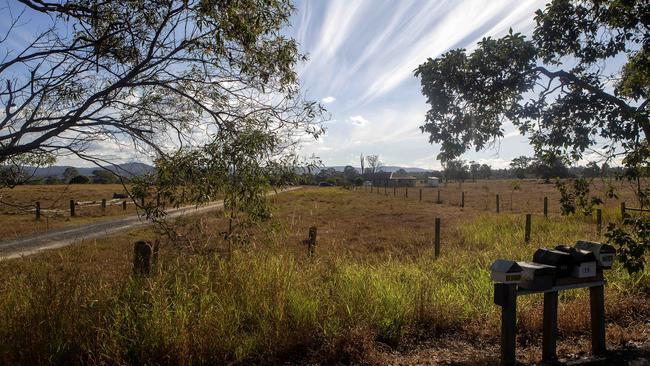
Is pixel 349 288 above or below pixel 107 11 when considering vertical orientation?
below

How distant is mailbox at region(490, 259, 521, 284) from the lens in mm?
3213

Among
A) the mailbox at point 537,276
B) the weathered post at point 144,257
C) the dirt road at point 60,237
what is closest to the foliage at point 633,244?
the mailbox at point 537,276

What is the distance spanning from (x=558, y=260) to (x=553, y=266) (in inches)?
4.8

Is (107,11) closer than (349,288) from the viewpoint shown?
Yes

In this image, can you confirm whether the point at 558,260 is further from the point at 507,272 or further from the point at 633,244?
the point at 633,244

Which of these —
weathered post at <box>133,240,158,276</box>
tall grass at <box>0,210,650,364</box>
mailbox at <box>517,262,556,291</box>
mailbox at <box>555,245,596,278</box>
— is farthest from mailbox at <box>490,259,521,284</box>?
weathered post at <box>133,240,158,276</box>

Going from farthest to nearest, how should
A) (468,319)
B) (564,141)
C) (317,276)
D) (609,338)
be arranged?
(564,141), (317,276), (468,319), (609,338)

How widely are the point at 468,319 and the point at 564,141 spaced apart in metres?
3.03

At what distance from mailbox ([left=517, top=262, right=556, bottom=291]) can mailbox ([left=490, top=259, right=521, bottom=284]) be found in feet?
0.66

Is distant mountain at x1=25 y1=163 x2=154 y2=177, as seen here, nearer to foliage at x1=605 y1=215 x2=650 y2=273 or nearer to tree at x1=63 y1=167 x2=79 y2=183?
tree at x1=63 y1=167 x2=79 y2=183

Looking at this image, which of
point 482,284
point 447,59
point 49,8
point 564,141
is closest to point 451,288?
point 482,284

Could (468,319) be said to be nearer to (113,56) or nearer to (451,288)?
(451,288)

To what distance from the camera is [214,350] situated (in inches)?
147

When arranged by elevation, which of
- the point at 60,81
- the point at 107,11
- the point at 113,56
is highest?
the point at 107,11
